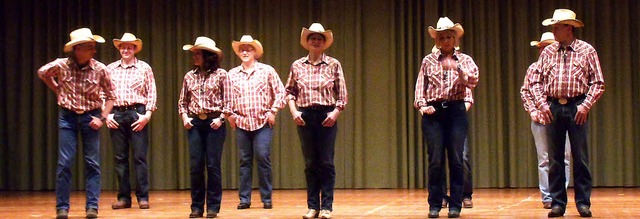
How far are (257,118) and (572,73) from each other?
2831 millimetres

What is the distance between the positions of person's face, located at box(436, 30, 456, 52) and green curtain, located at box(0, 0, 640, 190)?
4.86 meters

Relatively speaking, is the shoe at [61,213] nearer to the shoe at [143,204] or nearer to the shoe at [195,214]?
the shoe at [195,214]

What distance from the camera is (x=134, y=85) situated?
751 cm

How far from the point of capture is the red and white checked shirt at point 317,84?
589 cm

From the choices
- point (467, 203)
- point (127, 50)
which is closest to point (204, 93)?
point (127, 50)

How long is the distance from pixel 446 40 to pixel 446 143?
0.67 meters

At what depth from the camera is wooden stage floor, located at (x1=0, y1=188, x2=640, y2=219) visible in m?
6.35

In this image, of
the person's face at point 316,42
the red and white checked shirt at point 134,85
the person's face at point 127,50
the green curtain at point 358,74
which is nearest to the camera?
the person's face at point 316,42

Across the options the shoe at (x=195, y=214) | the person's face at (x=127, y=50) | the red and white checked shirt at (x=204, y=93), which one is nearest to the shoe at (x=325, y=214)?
the shoe at (x=195, y=214)

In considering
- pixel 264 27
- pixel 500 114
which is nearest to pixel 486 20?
pixel 500 114

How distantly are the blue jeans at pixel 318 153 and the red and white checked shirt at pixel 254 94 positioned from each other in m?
1.66

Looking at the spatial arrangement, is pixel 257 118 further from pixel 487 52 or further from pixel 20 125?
pixel 20 125

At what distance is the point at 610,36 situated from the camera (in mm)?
10547

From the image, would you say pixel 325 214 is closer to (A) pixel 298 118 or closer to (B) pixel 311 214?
(B) pixel 311 214
